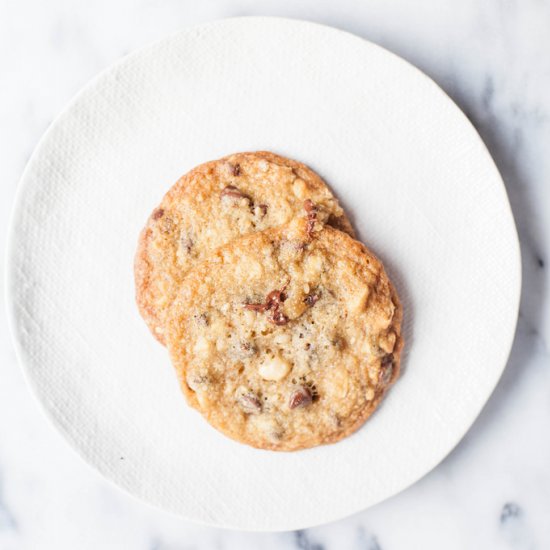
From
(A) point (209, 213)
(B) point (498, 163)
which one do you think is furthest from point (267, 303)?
(B) point (498, 163)

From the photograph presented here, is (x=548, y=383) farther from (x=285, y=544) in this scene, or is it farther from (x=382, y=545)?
(x=285, y=544)

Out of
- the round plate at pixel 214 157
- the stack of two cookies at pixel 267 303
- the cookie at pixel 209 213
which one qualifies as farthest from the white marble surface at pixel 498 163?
the cookie at pixel 209 213

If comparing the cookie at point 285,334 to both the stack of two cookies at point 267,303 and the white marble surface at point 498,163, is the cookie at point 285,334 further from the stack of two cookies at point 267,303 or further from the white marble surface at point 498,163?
the white marble surface at point 498,163

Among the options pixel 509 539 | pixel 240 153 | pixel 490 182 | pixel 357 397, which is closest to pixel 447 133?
pixel 490 182

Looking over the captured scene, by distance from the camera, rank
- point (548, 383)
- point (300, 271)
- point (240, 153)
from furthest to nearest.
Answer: point (548, 383)
point (240, 153)
point (300, 271)

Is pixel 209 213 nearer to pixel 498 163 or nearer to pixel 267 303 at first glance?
pixel 267 303

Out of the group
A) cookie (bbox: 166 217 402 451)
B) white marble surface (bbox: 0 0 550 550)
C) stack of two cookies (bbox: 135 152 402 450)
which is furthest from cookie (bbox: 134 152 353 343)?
white marble surface (bbox: 0 0 550 550)

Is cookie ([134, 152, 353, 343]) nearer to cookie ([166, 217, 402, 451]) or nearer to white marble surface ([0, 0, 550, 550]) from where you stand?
cookie ([166, 217, 402, 451])
